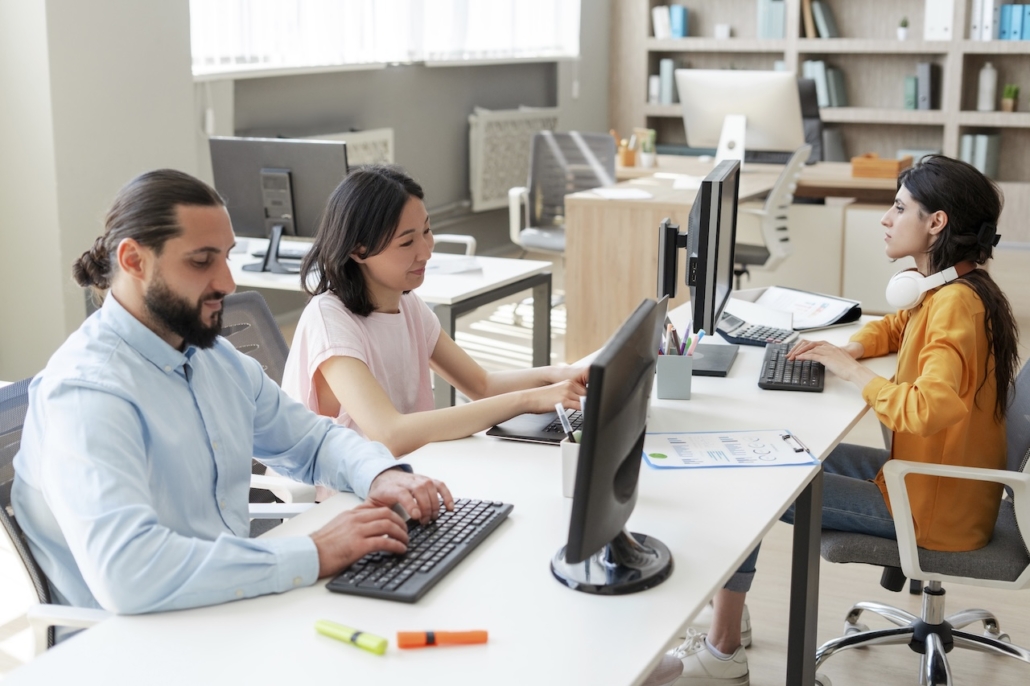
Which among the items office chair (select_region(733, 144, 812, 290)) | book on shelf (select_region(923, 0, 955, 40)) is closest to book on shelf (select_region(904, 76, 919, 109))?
book on shelf (select_region(923, 0, 955, 40))

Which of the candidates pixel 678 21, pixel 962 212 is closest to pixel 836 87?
pixel 678 21

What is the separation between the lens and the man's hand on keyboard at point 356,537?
135 cm

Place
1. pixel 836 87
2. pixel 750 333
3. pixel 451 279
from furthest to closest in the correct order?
pixel 836 87 → pixel 451 279 → pixel 750 333

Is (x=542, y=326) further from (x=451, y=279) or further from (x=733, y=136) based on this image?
(x=733, y=136)

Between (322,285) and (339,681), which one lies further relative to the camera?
(322,285)

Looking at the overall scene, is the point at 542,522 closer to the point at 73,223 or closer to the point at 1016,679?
the point at 1016,679

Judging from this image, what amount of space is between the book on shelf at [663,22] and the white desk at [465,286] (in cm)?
434

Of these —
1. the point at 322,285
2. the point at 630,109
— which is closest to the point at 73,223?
the point at 322,285

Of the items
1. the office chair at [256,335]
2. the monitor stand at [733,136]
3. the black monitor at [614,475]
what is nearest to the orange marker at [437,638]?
the black monitor at [614,475]

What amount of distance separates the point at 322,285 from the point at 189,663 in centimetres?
102

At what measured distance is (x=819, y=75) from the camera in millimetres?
7152

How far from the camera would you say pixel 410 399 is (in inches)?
87.1

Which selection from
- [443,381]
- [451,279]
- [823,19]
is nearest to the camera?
[443,381]

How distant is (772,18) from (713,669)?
5.83 metres
